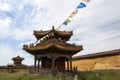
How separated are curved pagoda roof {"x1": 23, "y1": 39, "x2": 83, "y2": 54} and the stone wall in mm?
6511

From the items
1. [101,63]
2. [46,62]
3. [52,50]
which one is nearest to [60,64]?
[46,62]

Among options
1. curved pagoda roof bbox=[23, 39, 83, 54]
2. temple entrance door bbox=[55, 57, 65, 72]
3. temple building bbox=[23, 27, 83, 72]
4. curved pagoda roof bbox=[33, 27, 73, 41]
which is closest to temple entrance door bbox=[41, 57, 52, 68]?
temple building bbox=[23, 27, 83, 72]

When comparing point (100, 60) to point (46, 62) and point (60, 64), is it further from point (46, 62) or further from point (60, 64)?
point (46, 62)

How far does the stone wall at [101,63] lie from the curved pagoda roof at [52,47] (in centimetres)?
651

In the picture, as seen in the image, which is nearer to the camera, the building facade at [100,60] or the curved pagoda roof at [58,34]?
the curved pagoda roof at [58,34]

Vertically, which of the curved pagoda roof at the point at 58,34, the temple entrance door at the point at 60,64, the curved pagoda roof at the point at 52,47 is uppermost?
the curved pagoda roof at the point at 58,34

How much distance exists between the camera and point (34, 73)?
27.2 meters

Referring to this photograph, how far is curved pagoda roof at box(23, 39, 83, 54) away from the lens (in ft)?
89.9

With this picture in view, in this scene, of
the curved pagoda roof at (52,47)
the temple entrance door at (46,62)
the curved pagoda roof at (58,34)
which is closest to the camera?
the curved pagoda roof at (52,47)

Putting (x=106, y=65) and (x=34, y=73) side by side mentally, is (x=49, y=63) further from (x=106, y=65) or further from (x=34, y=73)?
(x=106, y=65)

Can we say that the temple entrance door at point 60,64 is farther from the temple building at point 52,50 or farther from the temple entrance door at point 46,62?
the temple entrance door at point 46,62

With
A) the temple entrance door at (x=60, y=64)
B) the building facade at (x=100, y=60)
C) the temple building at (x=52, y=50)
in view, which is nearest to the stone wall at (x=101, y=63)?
the building facade at (x=100, y=60)

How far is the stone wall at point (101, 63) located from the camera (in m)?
33.9

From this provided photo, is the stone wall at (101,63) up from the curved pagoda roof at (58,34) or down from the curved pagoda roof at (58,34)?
down
